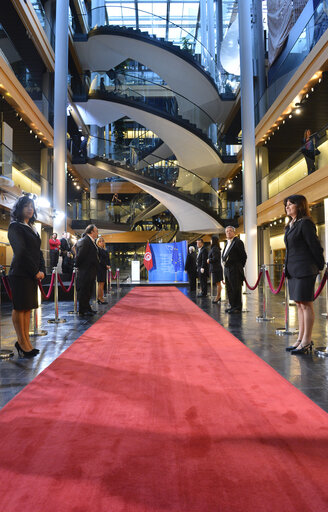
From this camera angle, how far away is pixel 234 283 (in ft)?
22.9

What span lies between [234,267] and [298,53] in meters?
8.45

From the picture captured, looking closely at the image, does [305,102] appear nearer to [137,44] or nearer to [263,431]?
[137,44]

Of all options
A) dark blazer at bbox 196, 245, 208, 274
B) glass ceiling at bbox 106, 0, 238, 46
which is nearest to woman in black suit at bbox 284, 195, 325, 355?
dark blazer at bbox 196, 245, 208, 274

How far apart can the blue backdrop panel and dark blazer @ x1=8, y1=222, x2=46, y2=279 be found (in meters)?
12.8

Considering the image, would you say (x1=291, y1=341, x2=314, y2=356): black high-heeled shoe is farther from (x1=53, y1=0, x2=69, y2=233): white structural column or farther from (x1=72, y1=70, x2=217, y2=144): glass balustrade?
(x1=72, y1=70, x2=217, y2=144): glass balustrade

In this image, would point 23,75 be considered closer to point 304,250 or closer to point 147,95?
point 147,95

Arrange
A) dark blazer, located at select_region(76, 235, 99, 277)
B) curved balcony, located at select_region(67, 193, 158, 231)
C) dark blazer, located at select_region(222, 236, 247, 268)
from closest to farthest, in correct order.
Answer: dark blazer, located at select_region(76, 235, 99, 277)
dark blazer, located at select_region(222, 236, 247, 268)
curved balcony, located at select_region(67, 193, 158, 231)

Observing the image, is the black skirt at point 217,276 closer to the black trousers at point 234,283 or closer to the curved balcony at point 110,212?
the black trousers at point 234,283

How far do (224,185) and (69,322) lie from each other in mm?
20271

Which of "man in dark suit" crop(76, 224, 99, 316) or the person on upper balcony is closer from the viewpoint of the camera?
"man in dark suit" crop(76, 224, 99, 316)

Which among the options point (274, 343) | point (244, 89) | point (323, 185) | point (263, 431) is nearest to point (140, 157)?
point (244, 89)

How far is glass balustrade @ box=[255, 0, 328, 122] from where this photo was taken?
32.8ft

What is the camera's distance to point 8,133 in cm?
1070

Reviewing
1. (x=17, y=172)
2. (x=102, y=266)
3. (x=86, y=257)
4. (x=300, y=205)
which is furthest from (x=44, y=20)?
(x=300, y=205)
